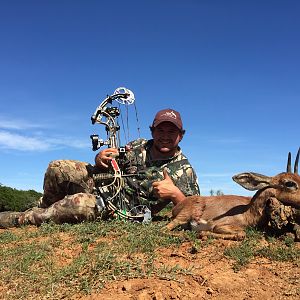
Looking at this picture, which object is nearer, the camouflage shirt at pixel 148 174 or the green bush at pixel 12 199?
the camouflage shirt at pixel 148 174

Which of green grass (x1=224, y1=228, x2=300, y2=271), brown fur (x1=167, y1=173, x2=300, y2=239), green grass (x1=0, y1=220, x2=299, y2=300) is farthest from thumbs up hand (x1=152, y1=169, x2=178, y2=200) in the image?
green grass (x1=224, y1=228, x2=300, y2=271)

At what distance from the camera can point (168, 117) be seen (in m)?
7.98

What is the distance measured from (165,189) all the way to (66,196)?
1.85 metres

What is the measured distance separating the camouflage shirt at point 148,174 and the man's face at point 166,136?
27 cm

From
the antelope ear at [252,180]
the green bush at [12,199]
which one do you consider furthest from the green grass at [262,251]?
the green bush at [12,199]

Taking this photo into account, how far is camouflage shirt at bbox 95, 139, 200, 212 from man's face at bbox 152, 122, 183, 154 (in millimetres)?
267

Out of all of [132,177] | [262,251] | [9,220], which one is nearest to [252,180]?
[262,251]

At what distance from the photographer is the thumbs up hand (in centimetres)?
719

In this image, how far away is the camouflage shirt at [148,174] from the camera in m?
7.98

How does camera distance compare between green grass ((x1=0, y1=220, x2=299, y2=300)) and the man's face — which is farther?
the man's face

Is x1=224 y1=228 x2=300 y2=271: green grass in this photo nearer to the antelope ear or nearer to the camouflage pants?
the antelope ear

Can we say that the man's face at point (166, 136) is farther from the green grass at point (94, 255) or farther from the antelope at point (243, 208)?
the green grass at point (94, 255)

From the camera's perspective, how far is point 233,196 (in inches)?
276

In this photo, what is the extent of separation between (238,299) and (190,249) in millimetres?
1344
